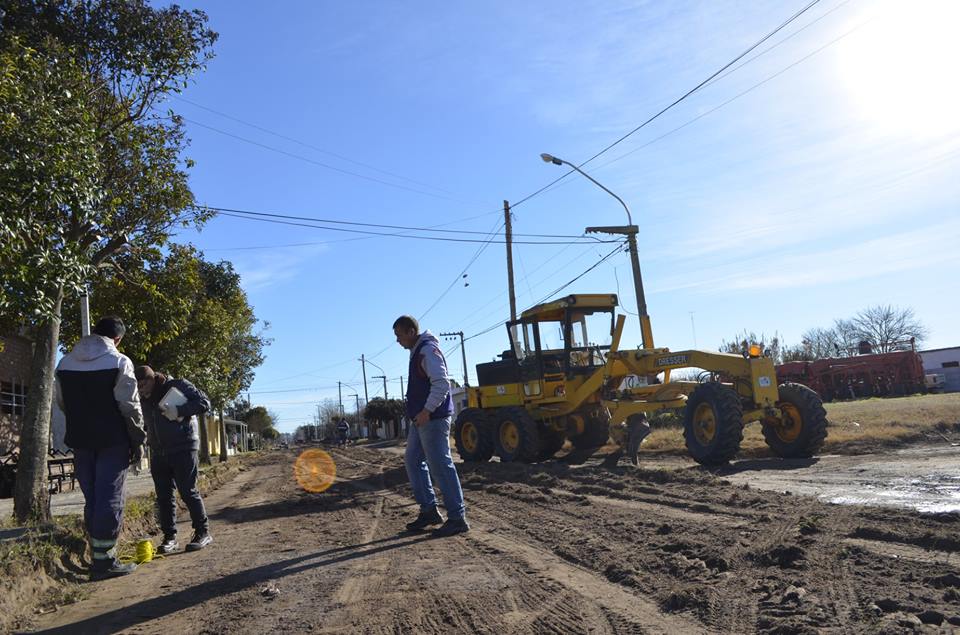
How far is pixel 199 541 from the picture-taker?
6.07 meters

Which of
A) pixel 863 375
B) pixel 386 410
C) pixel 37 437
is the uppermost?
pixel 386 410

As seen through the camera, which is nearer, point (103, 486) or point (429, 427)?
point (103, 486)

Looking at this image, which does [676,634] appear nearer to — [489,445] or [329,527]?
[329,527]

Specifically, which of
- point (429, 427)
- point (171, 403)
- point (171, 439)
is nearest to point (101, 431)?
point (171, 403)

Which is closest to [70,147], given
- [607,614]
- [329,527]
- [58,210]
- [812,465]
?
[58,210]

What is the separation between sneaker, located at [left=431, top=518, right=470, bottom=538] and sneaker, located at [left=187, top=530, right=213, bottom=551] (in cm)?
192

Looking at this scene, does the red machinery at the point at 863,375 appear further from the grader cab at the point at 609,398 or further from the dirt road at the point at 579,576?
the dirt road at the point at 579,576

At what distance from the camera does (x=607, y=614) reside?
3.51 meters

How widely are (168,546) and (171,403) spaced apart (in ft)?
3.77

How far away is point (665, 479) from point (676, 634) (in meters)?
5.68

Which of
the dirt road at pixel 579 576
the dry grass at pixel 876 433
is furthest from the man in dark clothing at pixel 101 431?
the dry grass at pixel 876 433

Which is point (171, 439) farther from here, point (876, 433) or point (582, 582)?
point (876, 433)

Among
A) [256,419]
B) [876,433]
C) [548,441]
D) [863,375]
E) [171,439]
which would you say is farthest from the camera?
[256,419]

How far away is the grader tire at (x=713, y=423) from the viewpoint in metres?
10.1
